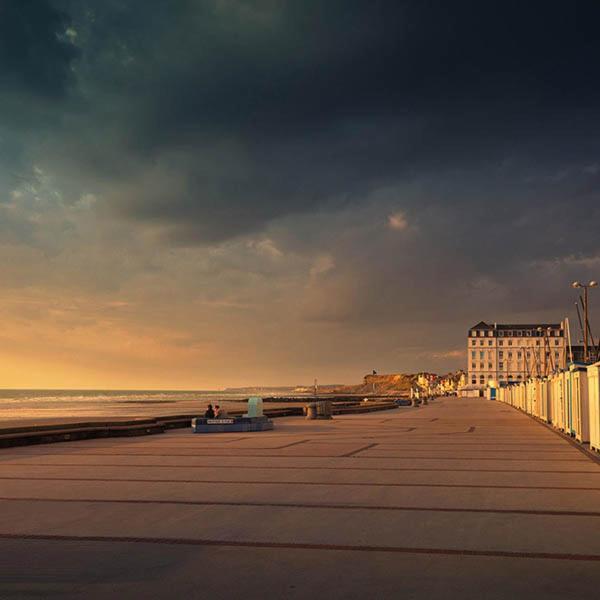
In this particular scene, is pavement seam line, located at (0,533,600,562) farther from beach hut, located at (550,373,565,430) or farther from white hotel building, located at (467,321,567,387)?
white hotel building, located at (467,321,567,387)

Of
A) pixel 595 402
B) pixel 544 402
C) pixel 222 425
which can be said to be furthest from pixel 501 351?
pixel 595 402

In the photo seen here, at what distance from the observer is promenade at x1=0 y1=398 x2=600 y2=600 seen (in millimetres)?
5754

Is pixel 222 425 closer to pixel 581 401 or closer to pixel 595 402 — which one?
pixel 581 401

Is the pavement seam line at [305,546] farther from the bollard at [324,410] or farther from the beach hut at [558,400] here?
the bollard at [324,410]

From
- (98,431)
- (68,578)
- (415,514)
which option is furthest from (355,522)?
(98,431)

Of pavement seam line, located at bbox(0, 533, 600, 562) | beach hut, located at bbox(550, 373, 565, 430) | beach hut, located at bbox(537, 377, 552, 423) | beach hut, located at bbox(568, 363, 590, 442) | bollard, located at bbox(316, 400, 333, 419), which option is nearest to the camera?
pavement seam line, located at bbox(0, 533, 600, 562)

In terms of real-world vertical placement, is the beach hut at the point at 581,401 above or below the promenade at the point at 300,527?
above

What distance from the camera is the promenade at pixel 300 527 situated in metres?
5.75

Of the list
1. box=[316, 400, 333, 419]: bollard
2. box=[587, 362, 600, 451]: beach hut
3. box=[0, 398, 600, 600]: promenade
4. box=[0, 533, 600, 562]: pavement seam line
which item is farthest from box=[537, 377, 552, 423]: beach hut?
box=[0, 533, 600, 562]: pavement seam line

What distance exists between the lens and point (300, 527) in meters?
8.09

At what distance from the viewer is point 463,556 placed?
21.9 feet

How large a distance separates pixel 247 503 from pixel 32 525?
299 centimetres

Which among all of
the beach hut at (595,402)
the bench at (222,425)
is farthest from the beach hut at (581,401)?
the bench at (222,425)

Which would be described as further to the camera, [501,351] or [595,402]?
[501,351]
